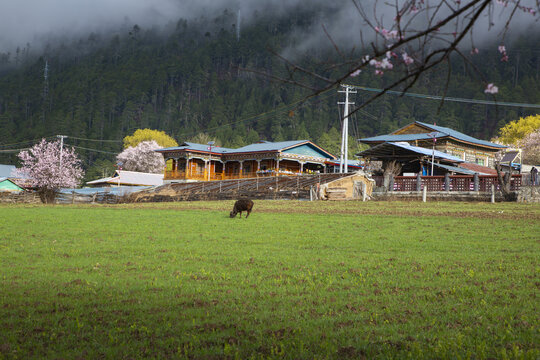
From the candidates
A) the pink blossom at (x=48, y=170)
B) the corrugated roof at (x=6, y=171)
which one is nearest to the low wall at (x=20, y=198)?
the pink blossom at (x=48, y=170)

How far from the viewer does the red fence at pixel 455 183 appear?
115ft

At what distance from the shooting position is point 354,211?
90.8 ft

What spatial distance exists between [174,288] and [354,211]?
67.9ft

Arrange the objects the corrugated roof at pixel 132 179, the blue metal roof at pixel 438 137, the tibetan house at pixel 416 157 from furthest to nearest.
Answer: the corrugated roof at pixel 132 179, the blue metal roof at pixel 438 137, the tibetan house at pixel 416 157

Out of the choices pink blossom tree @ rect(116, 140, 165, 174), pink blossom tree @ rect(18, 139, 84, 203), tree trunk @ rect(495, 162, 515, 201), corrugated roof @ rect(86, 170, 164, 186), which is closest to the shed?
tree trunk @ rect(495, 162, 515, 201)

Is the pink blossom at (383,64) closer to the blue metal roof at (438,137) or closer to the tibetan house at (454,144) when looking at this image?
the tibetan house at (454,144)

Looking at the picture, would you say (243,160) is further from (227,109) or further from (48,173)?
(227,109)

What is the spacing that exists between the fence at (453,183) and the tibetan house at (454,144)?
56.1 ft

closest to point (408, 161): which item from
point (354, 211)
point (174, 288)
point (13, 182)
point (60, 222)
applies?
point (354, 211)

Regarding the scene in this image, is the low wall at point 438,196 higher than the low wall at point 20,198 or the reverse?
higher

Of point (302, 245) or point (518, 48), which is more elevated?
point (518, 48)

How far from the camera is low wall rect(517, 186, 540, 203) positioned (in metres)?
31.7

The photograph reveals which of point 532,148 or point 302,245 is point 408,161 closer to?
point 302,245

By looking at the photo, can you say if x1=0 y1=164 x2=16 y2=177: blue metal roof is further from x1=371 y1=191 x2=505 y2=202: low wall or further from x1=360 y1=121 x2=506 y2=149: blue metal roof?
A: x1=371 y1=191 x2=505 y2=202: low wall
